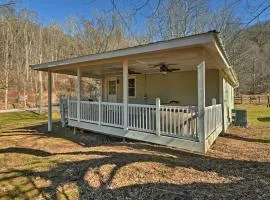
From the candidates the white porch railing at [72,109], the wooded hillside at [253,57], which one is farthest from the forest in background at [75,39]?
the white porch railing at [72,109]

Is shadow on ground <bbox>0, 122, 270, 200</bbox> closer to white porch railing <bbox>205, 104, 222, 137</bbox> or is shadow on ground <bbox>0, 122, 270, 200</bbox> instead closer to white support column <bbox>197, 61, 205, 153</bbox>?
white support column <bbox>197, 61, 205, 153</bbox>

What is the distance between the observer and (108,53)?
8344 mm

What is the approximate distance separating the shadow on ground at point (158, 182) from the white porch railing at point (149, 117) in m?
0.89

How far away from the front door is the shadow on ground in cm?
841

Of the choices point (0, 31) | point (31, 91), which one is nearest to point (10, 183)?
point (0, 31)

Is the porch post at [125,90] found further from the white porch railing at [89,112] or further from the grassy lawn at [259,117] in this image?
the grassy lawn at [259,117]

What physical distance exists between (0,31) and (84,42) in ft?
28.6

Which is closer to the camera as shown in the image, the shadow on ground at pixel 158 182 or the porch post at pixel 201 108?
the shadow on ground at pixel 158 182

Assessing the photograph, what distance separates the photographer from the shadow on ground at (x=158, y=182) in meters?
3.97

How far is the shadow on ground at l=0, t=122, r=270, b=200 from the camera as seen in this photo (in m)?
3.97

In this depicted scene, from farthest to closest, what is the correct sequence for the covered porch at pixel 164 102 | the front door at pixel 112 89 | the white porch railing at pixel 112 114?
1. the front door at pixel 112 89
2. the white porch railing at pixel 112 114
3. the covered porch at pixel 164 102

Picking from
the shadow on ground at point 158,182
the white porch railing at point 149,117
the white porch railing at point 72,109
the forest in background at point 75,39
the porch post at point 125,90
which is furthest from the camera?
the forest in background at point 75,39

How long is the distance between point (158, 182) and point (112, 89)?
10.7 metres

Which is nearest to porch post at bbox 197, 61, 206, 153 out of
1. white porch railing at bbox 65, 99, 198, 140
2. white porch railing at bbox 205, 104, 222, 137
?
white porch railing at bbox 65, 99, 198, 140
